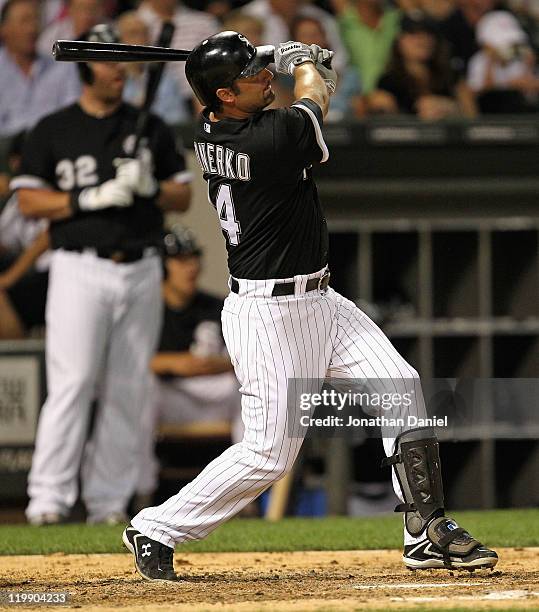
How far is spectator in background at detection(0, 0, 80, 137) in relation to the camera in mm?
8234

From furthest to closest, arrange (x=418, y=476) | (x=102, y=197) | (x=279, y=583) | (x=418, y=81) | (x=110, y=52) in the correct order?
1. (x=418, y=81)
2. (x=102, y=197)
3. (x=110, y=52)
4. (x=279, y=583)
5. (x=418, y=476)

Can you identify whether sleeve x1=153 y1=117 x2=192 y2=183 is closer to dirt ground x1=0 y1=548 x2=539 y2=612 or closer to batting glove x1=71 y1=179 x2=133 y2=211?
batting glove x1=71 y1=179 x2=133 y2=211

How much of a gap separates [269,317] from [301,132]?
1.80 feet

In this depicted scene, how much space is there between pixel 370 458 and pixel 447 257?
1326 millimetres

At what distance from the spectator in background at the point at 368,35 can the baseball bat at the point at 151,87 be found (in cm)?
219

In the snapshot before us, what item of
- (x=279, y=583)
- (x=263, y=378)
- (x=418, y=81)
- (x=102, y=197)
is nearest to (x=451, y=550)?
(x=279, y=583)

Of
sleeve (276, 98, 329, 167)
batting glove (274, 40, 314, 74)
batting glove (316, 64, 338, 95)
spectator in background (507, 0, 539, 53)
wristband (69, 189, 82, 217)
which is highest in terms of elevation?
spectator in background (507, 0, 539, 53)

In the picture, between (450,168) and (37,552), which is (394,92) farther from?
(37,552)

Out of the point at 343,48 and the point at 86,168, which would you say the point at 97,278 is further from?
the point at 343,48

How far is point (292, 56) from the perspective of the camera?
4211 millimetres

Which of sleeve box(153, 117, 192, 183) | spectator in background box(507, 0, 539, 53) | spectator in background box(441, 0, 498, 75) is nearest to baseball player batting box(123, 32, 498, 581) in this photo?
sleeve box(153, 117, 192, 183)

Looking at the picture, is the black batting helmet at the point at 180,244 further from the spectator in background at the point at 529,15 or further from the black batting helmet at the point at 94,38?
the spectator in background at the point at 529,15

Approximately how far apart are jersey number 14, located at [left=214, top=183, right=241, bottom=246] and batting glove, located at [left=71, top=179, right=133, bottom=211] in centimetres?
230

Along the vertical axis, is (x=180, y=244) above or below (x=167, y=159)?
below
